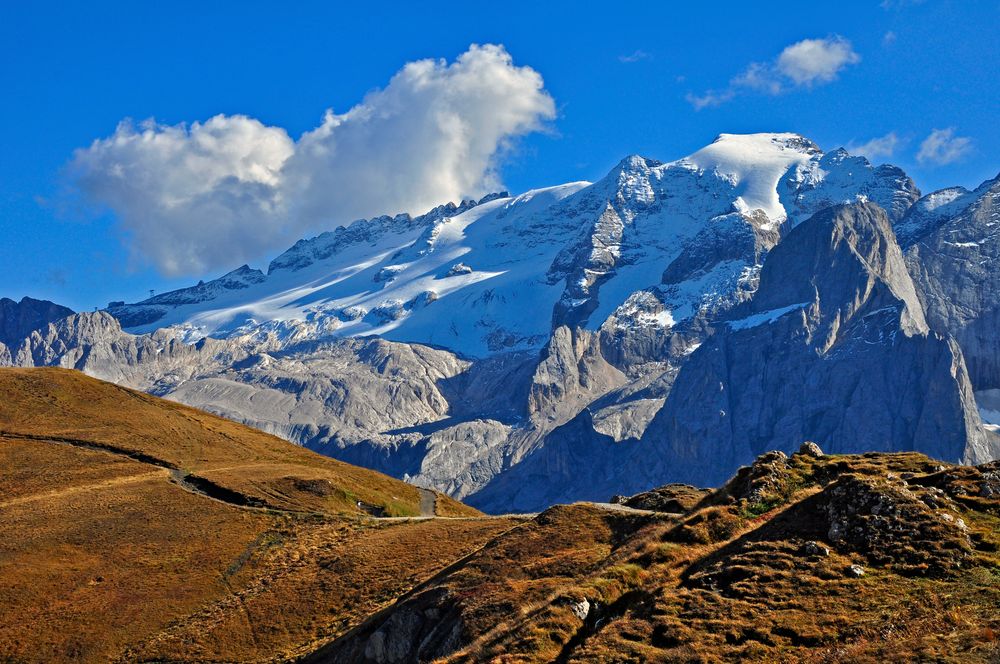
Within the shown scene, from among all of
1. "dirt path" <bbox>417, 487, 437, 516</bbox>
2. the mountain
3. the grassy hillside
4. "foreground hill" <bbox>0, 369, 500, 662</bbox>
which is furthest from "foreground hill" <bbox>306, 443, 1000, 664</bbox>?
"dirt path" <bbox>417, 487, 437, 516</bbox>

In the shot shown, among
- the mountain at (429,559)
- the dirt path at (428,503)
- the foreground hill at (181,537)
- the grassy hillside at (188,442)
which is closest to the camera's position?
the mountain at (429,559)

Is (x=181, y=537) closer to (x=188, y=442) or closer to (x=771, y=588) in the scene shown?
(x=188, y=442)

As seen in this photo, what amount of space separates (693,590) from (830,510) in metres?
6.89

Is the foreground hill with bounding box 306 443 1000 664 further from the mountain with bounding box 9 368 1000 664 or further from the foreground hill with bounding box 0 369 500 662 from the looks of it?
the foreground hill with bounding box 0 369 500 662

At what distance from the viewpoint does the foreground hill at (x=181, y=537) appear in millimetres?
74438

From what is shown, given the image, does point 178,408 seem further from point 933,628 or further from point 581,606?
point 933,628

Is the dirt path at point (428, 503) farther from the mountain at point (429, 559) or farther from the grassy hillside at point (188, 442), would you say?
the grassy hillside at point (188, 442)

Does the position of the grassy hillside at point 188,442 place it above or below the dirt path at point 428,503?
above

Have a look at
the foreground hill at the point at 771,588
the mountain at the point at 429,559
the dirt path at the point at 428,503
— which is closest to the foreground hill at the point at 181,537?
the mountain at the point at 429,559

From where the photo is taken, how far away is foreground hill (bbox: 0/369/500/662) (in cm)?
7444

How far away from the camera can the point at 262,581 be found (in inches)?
3268

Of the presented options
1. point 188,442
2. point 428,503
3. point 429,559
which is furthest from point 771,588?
point 188,442

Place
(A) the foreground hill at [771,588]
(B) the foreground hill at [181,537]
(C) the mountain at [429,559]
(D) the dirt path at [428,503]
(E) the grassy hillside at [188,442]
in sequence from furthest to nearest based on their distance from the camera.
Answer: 1. (D) the dirt path at [428,503]
2. (E) the grassy hillside at [188,442]
3. (B) the foreground hill at [181,537]
4. (C) the mountain at [429,559]
5. (A) the foreground hill at [771,588]

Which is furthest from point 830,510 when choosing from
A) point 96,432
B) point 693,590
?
point 96,432
